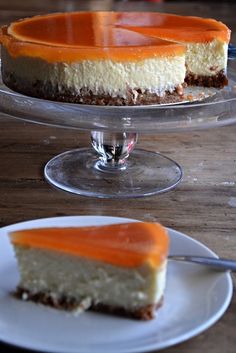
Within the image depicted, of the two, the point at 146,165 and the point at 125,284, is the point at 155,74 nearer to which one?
the point at 146,165

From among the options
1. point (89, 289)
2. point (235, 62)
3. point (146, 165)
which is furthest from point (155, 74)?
point (89, 289)

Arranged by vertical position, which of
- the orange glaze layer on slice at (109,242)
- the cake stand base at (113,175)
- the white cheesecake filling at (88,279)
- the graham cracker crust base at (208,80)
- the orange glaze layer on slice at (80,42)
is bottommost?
the cake stand base at (113,175)

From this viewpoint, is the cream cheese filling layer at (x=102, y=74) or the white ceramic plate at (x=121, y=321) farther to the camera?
the cream cheese filling layer at (x=102, y=74)

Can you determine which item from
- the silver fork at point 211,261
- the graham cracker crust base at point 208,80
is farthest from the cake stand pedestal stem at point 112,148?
the silver fork at point 211,261

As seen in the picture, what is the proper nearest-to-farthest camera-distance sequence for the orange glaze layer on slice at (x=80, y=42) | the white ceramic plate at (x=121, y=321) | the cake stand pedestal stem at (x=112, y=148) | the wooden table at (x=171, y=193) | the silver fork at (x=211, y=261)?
the white ceramic plate at (x=121, y=321), the silver fork at (x=211, y=261), the wooden table at (x=171, y=193), the orange glaze layer on slice at (x=80, y=42), the cake stand pedestal stem at (x=112, y=148)

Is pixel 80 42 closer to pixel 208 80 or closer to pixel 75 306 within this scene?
pixel 208 80

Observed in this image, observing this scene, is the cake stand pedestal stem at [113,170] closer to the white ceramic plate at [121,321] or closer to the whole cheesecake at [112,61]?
the whole cheesecake at [112,61]

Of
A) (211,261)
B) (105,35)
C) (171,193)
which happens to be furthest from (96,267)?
(105,35)
